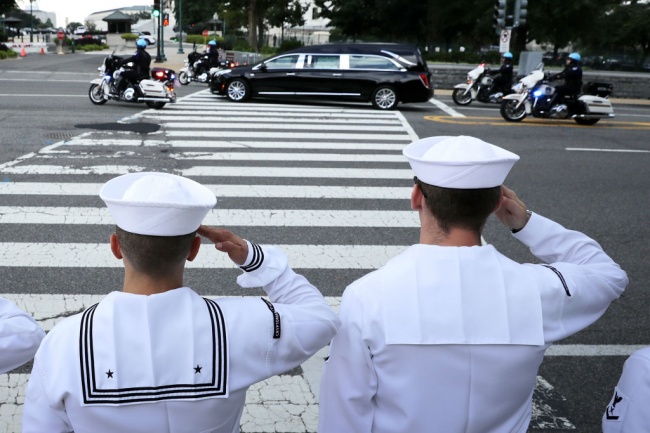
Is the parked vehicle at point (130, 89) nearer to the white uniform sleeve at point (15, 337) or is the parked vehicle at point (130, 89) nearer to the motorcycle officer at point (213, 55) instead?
the motorcycle officer at point (213, 55)

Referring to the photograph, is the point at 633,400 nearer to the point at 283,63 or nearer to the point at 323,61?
the point at 323,61

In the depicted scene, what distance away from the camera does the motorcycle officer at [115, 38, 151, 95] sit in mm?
17516

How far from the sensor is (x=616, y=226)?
8.17 metres

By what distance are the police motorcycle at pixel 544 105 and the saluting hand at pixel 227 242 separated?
1556cm

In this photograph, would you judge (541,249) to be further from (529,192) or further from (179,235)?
(529,192)

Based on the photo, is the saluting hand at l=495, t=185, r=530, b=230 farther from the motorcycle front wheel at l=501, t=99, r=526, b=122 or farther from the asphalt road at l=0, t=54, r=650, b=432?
the motorcycle front wheel at l=501, t=99, r=526, b=122

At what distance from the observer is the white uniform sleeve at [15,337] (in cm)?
224

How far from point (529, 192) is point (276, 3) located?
4621 cm

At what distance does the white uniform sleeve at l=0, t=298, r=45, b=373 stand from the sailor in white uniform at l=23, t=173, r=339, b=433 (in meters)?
0.22

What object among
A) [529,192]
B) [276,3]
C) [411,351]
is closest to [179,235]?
[411,351]

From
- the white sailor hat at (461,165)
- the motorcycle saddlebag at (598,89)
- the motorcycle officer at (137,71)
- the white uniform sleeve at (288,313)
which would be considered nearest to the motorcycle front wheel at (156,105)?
the motorcycle officer at (137,71)

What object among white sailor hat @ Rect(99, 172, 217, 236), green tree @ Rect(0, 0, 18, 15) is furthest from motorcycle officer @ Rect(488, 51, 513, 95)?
green tree @ Rect(0, 0, 18, 15)

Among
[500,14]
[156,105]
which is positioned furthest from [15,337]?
[500,14]

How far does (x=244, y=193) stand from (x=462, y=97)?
525 inches
